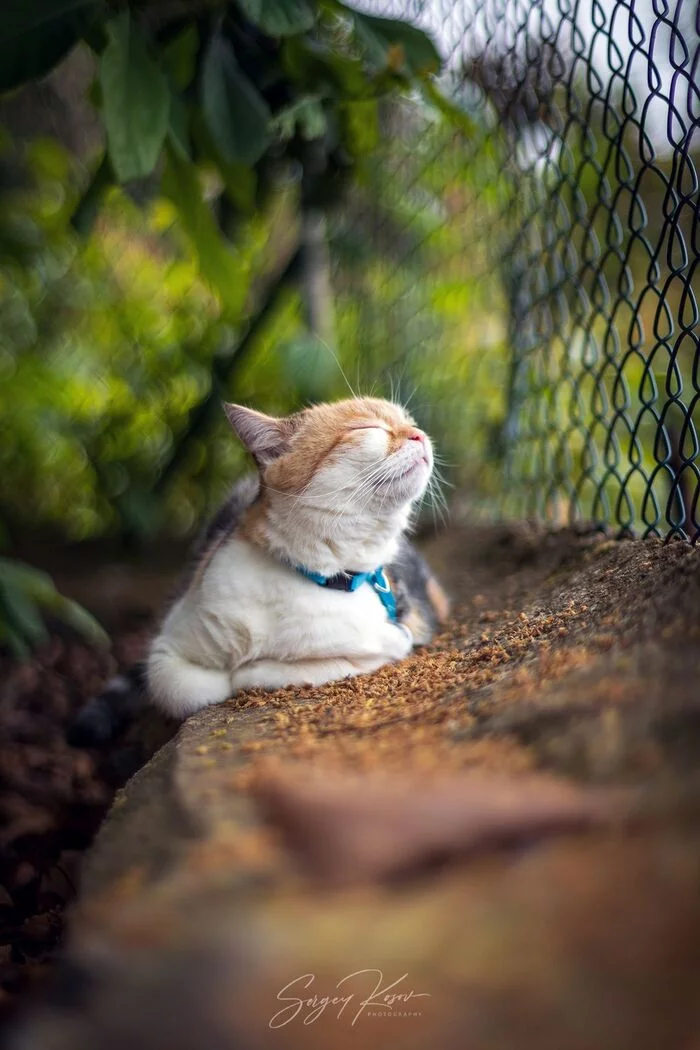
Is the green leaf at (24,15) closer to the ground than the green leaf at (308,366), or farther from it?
farther from it

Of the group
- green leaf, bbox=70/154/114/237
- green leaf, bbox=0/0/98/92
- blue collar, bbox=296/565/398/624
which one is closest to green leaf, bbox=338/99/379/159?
green leaf, bbox=70/154/114/237

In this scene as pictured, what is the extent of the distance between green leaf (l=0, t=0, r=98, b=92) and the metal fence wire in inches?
36.5

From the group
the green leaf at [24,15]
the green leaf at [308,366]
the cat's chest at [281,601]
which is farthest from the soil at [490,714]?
the green leaf at [24,15]

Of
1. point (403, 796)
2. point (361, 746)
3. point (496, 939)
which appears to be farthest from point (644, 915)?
point (361, 746)

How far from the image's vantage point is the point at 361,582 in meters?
1.68

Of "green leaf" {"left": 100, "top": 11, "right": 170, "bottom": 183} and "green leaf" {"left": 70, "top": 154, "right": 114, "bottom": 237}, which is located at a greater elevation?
"green leaf" {"left": 100, "top": 11, "right": 170, "bottom": 183}

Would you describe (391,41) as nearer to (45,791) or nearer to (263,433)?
(263,433)

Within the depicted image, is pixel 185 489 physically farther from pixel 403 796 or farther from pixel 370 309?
pixel 403 796

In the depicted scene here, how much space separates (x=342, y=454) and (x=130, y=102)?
86cm

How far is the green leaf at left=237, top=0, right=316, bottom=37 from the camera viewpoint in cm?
169

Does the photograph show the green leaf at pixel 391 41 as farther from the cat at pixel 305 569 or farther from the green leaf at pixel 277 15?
the cat at pixel 305 569

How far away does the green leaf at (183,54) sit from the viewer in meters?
1.99

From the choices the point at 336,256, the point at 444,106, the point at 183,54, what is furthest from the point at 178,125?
the point at 336,256

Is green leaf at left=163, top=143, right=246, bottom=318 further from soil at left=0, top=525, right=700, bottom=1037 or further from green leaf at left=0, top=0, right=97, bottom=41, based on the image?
soil at left=0, top=525, right=700, bottom=1037
